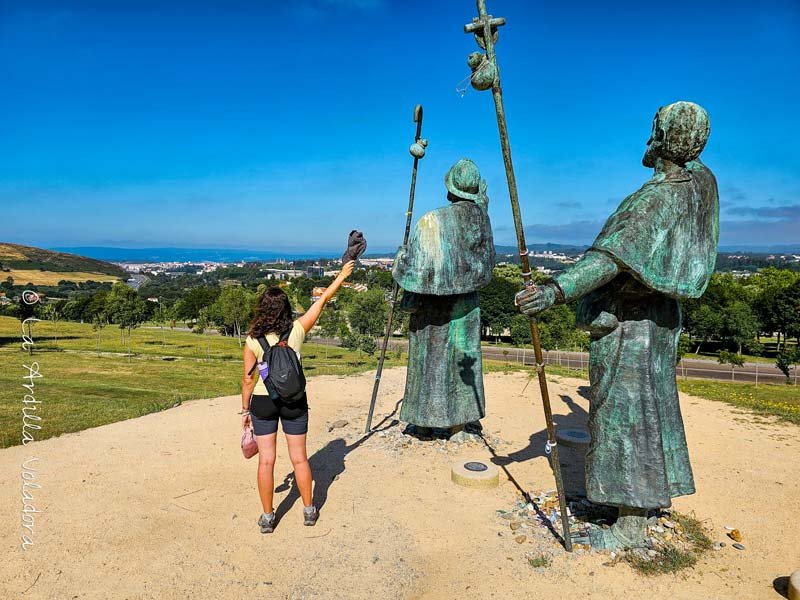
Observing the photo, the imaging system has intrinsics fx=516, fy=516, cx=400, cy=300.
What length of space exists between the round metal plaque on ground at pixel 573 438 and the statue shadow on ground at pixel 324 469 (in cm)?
304

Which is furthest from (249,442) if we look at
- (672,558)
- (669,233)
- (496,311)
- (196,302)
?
(196,302)

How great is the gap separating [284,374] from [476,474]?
Answer: 3.35 metres

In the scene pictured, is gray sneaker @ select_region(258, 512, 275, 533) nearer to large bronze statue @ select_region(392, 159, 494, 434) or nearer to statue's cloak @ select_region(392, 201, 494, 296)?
large bronze statue @ select_region(392, 159, 494, 434)

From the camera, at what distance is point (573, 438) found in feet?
29.6

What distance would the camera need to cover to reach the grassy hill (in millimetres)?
118637

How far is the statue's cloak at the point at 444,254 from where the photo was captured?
7.40 metres

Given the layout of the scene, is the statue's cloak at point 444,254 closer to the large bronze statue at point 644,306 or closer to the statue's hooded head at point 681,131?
the large bronze statue at point 644,306

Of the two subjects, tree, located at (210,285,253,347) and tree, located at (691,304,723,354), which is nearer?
tree, located at (691,304,723,354)

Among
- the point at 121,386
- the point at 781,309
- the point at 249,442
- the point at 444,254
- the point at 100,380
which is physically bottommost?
the point at 100,380

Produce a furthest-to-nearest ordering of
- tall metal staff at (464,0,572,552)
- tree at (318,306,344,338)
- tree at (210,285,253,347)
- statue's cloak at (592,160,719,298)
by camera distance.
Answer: tree at (210,285,253,347)
tree at (318,306,344,338)
statue's cloak at (592,160,719,298)
tall metal staff at (464,0,572,552)

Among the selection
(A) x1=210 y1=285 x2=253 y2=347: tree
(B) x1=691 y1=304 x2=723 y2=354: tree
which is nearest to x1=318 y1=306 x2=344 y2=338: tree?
(A) x1=210 y1=285 x2=253 y2=347: tree

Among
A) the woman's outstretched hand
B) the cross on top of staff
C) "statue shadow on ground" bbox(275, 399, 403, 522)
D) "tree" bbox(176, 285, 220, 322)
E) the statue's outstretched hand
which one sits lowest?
"tree" bbox(176, 285, 220, 322)

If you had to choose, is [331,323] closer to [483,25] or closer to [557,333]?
[557,333]

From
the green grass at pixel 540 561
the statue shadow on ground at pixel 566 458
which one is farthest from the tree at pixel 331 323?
the green grass at pixel 540 561
